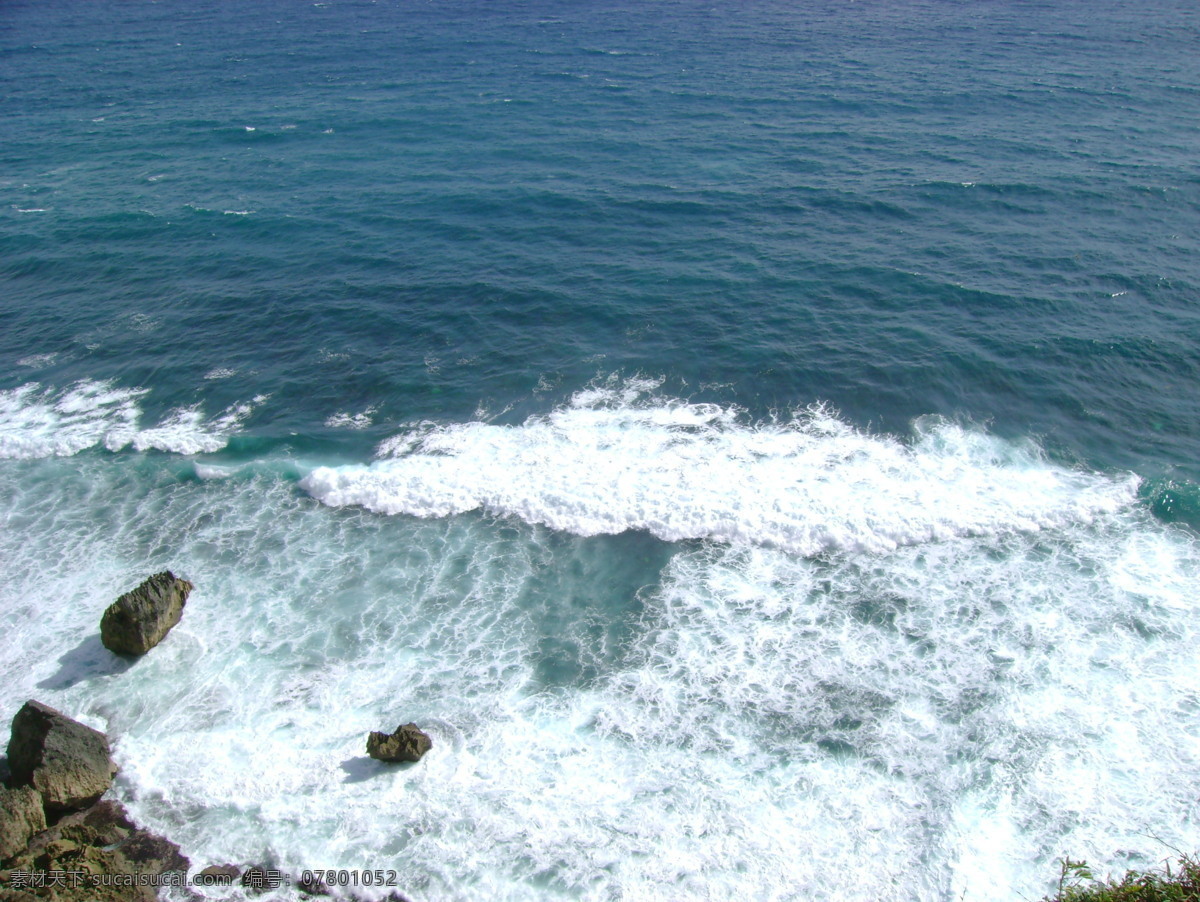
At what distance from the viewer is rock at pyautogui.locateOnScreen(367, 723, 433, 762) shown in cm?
2634

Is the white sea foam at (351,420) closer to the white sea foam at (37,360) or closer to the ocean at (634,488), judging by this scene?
the ocean at (634,488)

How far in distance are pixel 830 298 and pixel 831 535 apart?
23.7 m

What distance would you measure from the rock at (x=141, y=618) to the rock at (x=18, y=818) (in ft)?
22.9

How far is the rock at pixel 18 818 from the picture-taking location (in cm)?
→ 2283

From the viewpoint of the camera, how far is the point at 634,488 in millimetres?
Answer: 38531

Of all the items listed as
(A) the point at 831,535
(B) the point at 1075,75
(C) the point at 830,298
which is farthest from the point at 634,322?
(B) the point at 1075,75

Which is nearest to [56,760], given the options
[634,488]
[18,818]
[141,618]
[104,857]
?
[18,818]

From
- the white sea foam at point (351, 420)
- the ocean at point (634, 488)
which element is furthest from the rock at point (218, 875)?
the white sea foam at point (351, 420)

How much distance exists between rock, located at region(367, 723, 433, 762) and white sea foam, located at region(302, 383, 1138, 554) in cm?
1309

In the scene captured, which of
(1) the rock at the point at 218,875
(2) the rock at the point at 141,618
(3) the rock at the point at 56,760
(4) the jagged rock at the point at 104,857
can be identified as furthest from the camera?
(2) the rock at the point at 141,618

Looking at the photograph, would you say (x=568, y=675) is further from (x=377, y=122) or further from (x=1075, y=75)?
(x=1075, y=75)

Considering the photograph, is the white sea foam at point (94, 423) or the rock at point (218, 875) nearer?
the rock at point (218, 875)

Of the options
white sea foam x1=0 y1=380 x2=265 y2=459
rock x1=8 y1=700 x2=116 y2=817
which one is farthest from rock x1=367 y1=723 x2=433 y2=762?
white sea foam x1=0 y1=380 x2=265 y2=459

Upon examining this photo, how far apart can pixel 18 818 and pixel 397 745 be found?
11.4 meters
